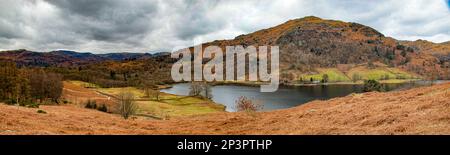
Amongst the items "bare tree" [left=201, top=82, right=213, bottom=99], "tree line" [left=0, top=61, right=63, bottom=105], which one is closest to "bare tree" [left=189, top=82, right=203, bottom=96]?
"bare tree" [left=201, top=82, right=213, bottom=99]

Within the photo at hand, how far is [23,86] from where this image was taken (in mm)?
92062

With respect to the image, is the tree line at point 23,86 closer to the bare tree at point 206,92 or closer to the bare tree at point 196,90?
the bare tree at point 196,90

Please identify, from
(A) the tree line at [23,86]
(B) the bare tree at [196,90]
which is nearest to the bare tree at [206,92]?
A: (B) the bare tree at [196,90]

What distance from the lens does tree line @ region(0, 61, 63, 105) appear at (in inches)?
3250

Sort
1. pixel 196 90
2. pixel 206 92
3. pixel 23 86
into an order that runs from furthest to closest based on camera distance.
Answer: pixel 196 90 < pixel 206 92 < pixel 23 86

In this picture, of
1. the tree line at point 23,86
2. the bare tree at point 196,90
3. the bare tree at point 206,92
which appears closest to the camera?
the tree line at point 23,86

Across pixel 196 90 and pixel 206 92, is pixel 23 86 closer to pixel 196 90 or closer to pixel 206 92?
pixel 196 90

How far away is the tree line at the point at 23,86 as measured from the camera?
82550mm

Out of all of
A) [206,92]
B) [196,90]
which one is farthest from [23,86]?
[206,92]

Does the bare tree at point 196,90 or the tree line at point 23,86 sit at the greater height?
the tree line at point 23,86

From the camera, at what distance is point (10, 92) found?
279 ft
